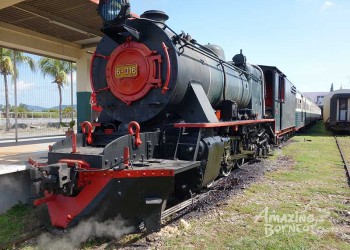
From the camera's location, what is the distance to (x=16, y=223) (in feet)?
17.9

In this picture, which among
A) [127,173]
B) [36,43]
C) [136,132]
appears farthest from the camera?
[36,43]

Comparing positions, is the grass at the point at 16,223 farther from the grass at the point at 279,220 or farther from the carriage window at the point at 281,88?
the carriage window at the point at 281,88

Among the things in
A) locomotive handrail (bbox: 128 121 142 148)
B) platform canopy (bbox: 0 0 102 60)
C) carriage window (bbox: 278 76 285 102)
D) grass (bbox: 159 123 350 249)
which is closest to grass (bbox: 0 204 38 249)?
locomotive handrail (bbox: 128 121 142 148)

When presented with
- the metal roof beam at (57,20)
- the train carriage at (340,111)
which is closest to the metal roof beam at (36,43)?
the metal roof beam at (57,20)

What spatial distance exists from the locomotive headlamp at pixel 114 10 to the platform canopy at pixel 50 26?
3273mm

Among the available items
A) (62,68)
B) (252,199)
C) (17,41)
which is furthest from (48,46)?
(62,68)

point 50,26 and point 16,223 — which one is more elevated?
point 50,26

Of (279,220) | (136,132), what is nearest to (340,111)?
(279,220)

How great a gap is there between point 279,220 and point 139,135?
8.51 feet

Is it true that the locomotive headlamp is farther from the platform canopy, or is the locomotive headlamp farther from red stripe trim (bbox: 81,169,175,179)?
A: the platform canopy

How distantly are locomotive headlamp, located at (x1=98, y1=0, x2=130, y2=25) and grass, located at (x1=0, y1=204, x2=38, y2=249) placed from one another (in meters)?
3.52

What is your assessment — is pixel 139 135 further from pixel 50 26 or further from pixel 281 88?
pixel 281 88

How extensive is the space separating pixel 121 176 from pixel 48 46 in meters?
9.00

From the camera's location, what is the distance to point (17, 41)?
33.7 feet
